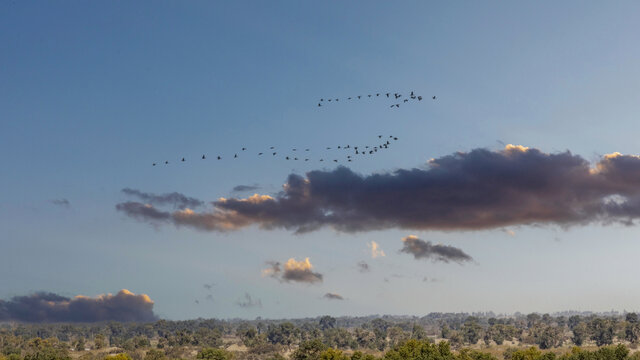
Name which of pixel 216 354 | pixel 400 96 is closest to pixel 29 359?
pixel 216 354

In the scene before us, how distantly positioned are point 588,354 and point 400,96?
82.9 metres

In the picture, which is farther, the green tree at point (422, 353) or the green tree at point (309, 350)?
the green tree at point (309, 350)

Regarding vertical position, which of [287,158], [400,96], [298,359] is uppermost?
[400,96]

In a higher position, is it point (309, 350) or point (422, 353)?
point (422, 353)

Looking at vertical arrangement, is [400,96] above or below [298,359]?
above

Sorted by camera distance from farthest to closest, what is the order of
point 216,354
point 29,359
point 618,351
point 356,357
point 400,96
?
point 216,354
point 29,359
point 356,357
point 618,351
point 400,96

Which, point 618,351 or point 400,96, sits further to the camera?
point 618,351

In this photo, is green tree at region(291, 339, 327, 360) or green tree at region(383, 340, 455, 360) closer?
green tree at region(383, 340, 455, 360)

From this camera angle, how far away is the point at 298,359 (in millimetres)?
180375

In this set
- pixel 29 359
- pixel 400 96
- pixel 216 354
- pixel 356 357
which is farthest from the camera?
pixel 216 354

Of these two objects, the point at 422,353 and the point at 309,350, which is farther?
the point at 309,350

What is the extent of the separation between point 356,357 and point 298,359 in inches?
1073

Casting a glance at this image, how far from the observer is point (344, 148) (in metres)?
115

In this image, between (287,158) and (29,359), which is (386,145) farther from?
(29,359)
